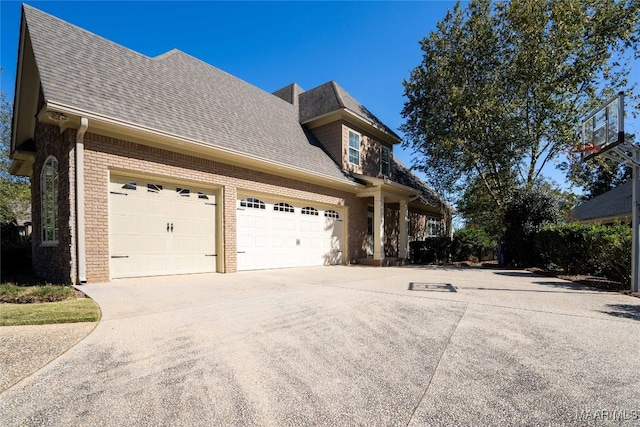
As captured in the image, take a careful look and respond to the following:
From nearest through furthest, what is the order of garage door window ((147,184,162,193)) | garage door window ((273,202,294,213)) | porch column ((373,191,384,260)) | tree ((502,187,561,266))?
1. garage door window ((147,184,162,193))
2. garage door window ((273,202,294,213))
3. tree ((502,187,561,266))
4. porch column ((373,191,384,260))

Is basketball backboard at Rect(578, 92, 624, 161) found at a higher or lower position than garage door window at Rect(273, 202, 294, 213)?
higher

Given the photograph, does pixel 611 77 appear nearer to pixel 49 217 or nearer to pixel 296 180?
pixel 296 180

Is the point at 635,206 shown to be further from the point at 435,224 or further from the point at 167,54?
the point at 435,224

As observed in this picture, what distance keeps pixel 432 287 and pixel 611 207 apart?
21.4 m

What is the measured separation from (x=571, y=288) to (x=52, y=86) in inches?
493

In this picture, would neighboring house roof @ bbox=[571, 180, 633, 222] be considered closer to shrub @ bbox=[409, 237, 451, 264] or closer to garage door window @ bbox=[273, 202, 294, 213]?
shrub @ bbox=[409, 237, 451, 264]

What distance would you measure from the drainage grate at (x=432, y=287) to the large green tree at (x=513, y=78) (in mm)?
7982

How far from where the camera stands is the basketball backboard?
269 inches

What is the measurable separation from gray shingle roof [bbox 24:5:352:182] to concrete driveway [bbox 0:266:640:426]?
15.7ft

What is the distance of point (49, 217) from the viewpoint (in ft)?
28.1

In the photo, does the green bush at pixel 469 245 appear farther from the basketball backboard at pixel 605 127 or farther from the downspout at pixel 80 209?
the downspout at pixel 80 209

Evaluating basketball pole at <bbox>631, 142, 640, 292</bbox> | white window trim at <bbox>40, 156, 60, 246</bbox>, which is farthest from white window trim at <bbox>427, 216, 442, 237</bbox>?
white window trim at <bbox>40, 156, 60, 246</bbox>

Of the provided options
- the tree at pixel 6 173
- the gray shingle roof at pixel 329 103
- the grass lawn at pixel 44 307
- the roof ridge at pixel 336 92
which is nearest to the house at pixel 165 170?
the roof ridge at pixel 336 92

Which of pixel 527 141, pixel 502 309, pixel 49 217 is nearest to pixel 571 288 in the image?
pixel 502 309
